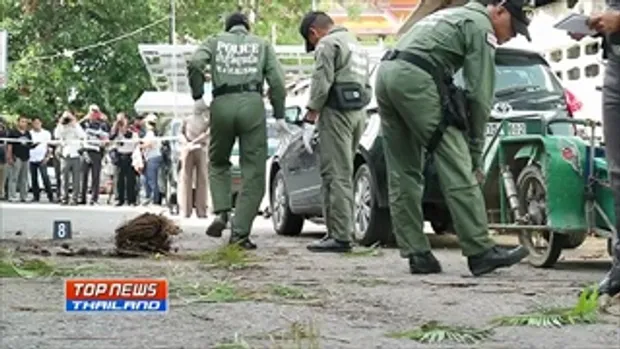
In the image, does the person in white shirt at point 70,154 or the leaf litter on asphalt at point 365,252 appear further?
the person in white shirt at point 70,154

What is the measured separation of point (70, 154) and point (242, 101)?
1676 cm

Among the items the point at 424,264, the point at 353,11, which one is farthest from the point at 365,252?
the point at 353,11

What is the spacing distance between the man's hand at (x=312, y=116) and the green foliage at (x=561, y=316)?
5.16m

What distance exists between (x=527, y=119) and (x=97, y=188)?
1769 centimetres

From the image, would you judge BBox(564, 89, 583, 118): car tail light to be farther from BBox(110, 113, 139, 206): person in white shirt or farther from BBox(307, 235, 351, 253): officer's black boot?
BBox(110, 113, 139, 206): person in white shirt

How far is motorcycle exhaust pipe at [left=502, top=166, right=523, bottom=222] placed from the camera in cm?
961

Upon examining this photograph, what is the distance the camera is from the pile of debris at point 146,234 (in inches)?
396

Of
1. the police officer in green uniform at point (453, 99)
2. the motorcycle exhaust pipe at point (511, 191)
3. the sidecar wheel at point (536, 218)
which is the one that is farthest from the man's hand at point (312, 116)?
the police officer in green uniform at point (453, 99)

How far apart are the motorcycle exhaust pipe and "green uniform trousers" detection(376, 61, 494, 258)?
3.91 feet

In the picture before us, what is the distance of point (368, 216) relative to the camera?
12.0 m

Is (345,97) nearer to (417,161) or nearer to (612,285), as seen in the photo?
(417,161)

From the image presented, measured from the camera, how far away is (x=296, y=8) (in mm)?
43969

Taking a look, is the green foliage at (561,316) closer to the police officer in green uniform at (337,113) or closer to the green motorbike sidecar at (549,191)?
the green motorbike sidecar at (549,191)

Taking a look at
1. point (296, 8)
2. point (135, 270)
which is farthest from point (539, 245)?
point (296, 8)
